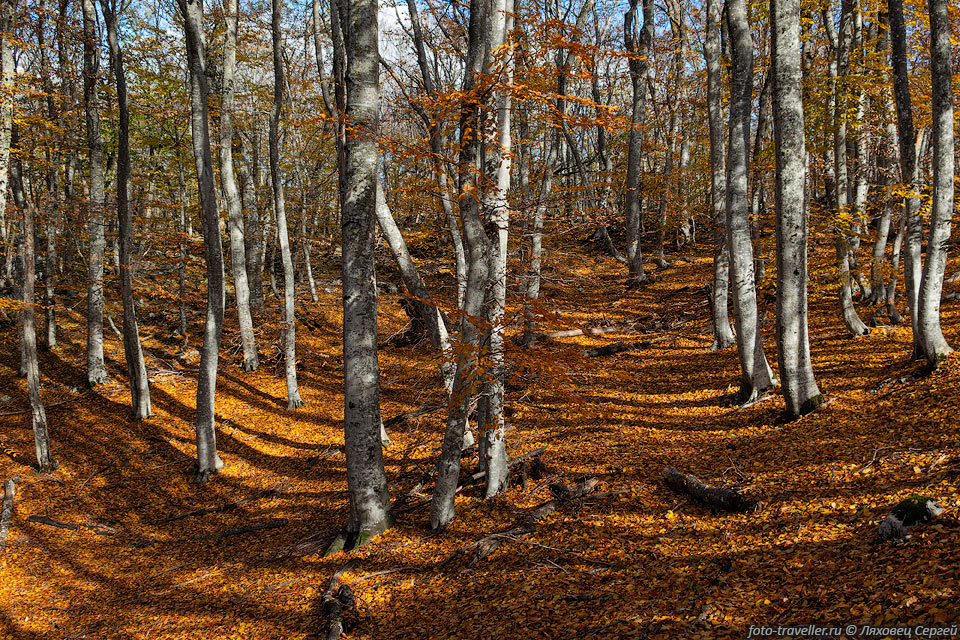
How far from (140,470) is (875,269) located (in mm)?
15464

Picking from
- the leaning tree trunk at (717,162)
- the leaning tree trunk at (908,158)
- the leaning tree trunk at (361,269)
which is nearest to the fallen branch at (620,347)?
the leaning tree trunk at (717,162)

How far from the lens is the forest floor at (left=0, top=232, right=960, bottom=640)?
12.7ft

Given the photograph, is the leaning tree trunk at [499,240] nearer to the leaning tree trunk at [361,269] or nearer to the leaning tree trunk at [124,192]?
the leaning tree trunk at [361,269]

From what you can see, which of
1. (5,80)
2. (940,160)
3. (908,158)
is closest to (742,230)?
(908,158)

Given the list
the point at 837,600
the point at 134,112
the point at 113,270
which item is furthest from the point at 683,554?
the point at 113,270

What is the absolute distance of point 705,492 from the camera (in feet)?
17.8

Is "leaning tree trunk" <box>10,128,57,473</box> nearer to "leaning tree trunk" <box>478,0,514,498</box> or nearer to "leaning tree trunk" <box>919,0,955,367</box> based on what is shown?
"leaning tree trunk" <box>478,0,514,498</box>

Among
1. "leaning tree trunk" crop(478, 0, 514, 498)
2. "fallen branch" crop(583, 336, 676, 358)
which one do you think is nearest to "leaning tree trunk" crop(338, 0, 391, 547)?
"leaning tree trunk" crop(478, 0, 514, 498)

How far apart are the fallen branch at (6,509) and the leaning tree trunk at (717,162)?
13.4 m

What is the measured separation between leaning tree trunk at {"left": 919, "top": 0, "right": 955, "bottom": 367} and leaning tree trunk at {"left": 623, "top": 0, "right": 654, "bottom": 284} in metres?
10.1

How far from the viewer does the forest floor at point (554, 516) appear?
3.87m

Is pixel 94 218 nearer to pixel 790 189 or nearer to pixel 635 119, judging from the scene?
pixel 790 189

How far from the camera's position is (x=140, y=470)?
10586 mm

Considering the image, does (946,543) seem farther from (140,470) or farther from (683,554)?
(140,470)
